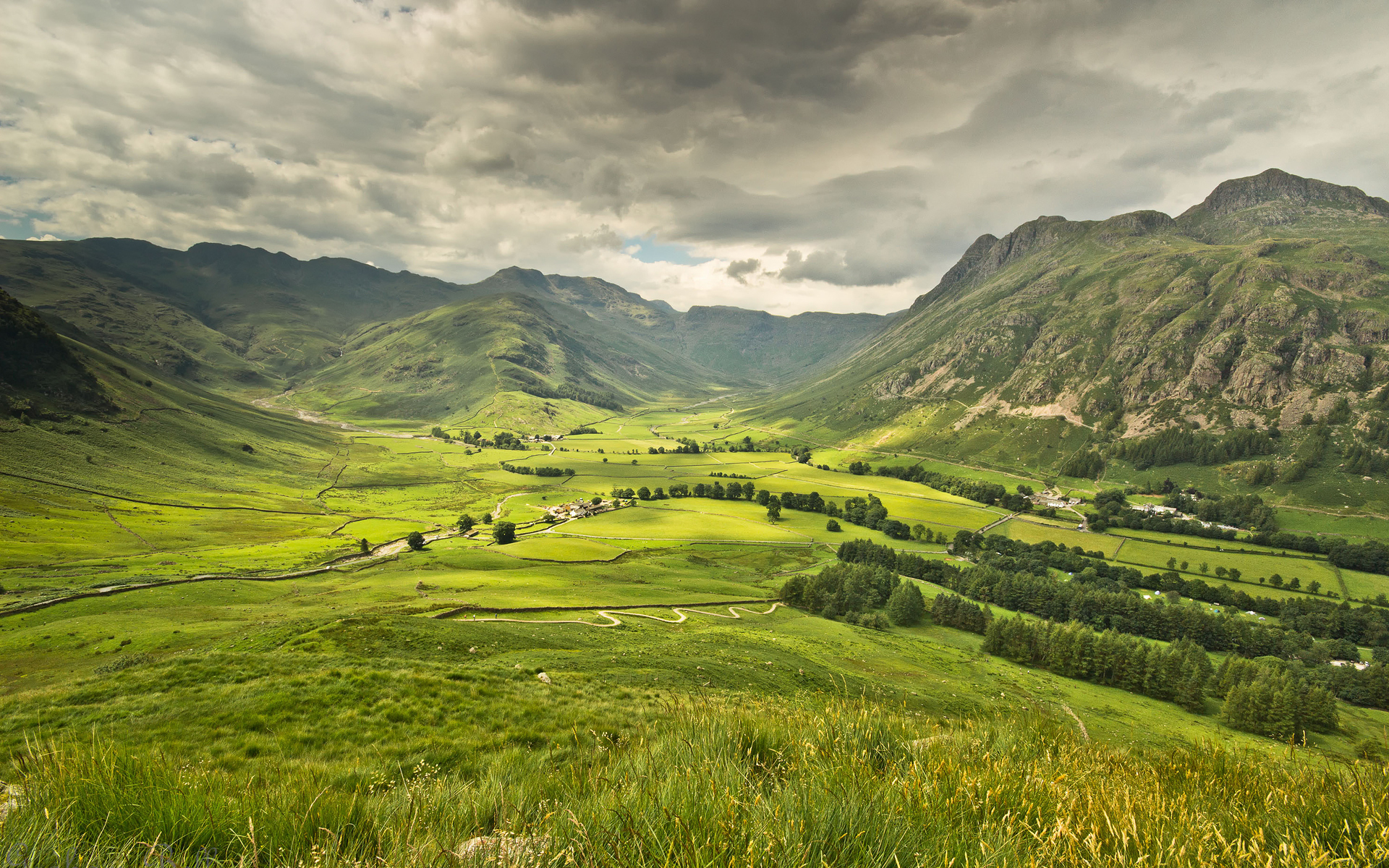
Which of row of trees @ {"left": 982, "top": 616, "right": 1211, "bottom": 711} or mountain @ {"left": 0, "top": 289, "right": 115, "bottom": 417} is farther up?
mountain @ {"left": 0, "top": 289, "right": 115, "bottom": 417}

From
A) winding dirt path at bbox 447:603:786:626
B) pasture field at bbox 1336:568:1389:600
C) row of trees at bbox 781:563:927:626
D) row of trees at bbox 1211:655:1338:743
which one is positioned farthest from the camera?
pasture field at bbox 1336:568:1389:600

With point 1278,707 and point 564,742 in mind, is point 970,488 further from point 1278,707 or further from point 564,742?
point 564,742

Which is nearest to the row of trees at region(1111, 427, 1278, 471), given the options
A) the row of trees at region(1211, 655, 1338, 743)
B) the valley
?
the valley

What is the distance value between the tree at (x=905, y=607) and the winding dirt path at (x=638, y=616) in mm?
16348

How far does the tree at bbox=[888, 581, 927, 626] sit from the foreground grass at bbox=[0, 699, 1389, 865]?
249ft

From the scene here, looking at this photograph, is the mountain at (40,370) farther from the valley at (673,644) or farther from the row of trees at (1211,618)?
the row of trees at (1211,618)

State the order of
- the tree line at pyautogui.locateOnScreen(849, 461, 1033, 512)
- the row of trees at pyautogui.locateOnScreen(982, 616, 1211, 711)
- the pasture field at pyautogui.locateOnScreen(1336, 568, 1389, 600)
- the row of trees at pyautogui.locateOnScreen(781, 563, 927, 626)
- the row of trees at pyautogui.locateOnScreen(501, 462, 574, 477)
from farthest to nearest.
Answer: the row of trees at pyautogui.locateOnScreen(501, 462, 574, 477), the tree line at pyautogui.locateOnScreen(849, 461, 1033, 512), the pasture field at pyautogui.locateOnScreen(1336, 568, 1389, 600), the row of trees at pyautogui.locateOnScreen(781, 563, 927, 626), the row of trees at pyautogui.locateOnScreen(982, 616, 1211, 711)

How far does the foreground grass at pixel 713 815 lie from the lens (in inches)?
113

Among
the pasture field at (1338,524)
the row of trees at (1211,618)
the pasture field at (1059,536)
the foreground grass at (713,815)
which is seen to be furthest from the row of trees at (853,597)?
the pasture field at (1338,524)

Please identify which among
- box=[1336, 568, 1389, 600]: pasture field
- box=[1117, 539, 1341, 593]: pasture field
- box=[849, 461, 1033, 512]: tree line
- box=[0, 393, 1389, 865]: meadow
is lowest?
box=[1336, 568, 1389, 600]: pasture field

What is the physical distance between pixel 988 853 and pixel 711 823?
163cm

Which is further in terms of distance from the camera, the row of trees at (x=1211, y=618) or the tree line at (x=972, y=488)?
the tree line at (x=972, y=488)

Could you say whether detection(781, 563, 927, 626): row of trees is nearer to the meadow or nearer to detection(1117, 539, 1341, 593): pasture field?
the meadow

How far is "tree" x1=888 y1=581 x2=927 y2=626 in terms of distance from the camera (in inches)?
2913
